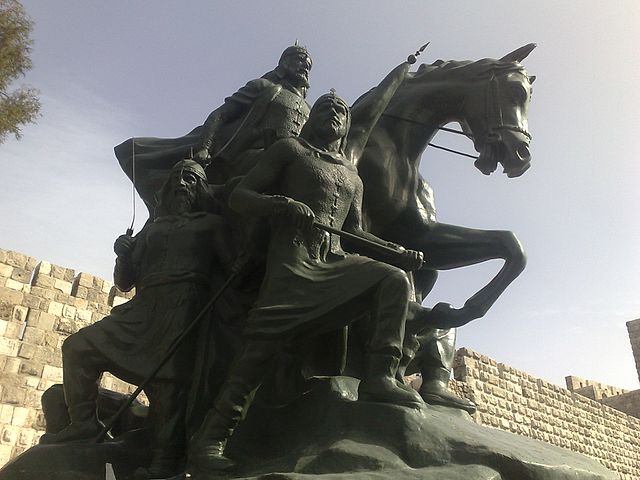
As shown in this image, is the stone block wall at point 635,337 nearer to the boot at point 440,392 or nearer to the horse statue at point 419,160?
the horse statue at point 419,160

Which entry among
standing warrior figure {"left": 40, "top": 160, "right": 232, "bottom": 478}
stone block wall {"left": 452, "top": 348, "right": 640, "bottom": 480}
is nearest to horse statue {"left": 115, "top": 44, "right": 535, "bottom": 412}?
standing warrior figure {"left": 40, "top": 160, "right": 232, "bottom": 478}

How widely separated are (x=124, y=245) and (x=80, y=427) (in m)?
1.10

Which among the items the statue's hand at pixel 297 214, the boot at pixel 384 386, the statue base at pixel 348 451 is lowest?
the statue base at pixel 348 451

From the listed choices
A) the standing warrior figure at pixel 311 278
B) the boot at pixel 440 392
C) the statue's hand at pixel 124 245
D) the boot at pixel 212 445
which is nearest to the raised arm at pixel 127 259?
the statue's hand at pixel 124 245

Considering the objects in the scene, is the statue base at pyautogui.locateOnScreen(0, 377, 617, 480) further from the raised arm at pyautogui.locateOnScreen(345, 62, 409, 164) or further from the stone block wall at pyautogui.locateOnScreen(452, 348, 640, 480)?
the stone block wall at pyautogui.locateOnScreen(452, 348, 640, 480)

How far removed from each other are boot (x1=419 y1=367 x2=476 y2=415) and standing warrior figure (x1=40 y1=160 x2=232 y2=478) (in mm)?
1350

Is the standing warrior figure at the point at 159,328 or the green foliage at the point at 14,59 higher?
the green foliage at the point at 14,59

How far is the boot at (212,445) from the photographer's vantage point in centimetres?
293

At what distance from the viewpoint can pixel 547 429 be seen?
1853cm

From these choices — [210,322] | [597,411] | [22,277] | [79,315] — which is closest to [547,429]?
[597,411]

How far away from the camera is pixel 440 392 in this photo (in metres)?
3.88

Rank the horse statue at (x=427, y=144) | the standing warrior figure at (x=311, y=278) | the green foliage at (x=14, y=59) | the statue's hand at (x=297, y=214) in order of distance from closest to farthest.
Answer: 1. the standing warrior figure at (x=311, y=278)
2. the statue's hand at (x=297, y=214)
3. the horse statue at (x=427, y=144)
4. the green foliage at (x=14, y=59)

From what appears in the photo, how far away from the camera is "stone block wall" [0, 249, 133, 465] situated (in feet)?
37.5

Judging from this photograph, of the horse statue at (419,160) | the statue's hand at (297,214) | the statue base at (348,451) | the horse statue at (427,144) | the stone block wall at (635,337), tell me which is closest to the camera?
the statue base at (348,451)
